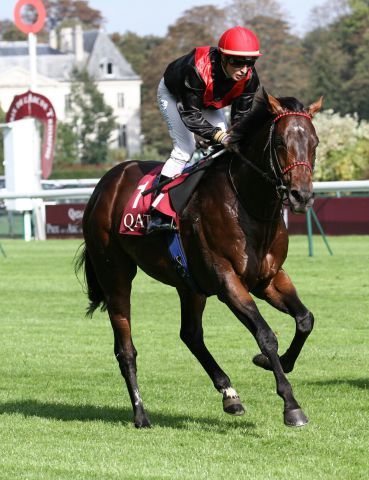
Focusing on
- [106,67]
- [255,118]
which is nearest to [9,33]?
[106,67]

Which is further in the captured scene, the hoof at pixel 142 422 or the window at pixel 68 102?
the window at pixel 68 102

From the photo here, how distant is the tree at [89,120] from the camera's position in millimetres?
A: 84500

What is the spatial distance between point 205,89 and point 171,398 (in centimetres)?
225

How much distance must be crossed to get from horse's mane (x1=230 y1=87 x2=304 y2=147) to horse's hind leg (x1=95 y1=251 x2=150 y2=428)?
139cm

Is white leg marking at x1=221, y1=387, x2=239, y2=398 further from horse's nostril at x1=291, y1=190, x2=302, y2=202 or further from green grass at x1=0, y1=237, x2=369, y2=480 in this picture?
horse's nostril at x1=291, y1=190, x2=302, y2=202

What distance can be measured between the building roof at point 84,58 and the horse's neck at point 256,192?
94.3 meters

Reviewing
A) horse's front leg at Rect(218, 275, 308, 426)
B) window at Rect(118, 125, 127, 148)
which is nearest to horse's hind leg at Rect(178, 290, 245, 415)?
horse's front leg at Rect(218, 275, 308, 426)

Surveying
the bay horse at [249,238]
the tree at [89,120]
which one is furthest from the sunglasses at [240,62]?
the tree at [89,120]

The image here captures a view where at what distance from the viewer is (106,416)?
306 inches

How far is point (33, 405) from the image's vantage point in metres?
8.23

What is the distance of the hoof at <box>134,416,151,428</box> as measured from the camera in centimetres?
730

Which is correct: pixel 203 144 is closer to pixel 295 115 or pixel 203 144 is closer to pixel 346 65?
pixel 295 115

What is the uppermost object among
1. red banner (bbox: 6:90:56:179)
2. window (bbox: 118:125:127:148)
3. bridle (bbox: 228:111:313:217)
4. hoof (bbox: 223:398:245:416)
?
bridle (bbox: 228:111:313:217)

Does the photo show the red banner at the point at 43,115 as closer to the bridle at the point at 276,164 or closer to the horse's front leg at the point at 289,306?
the horse's front leg at the point at 289,306
